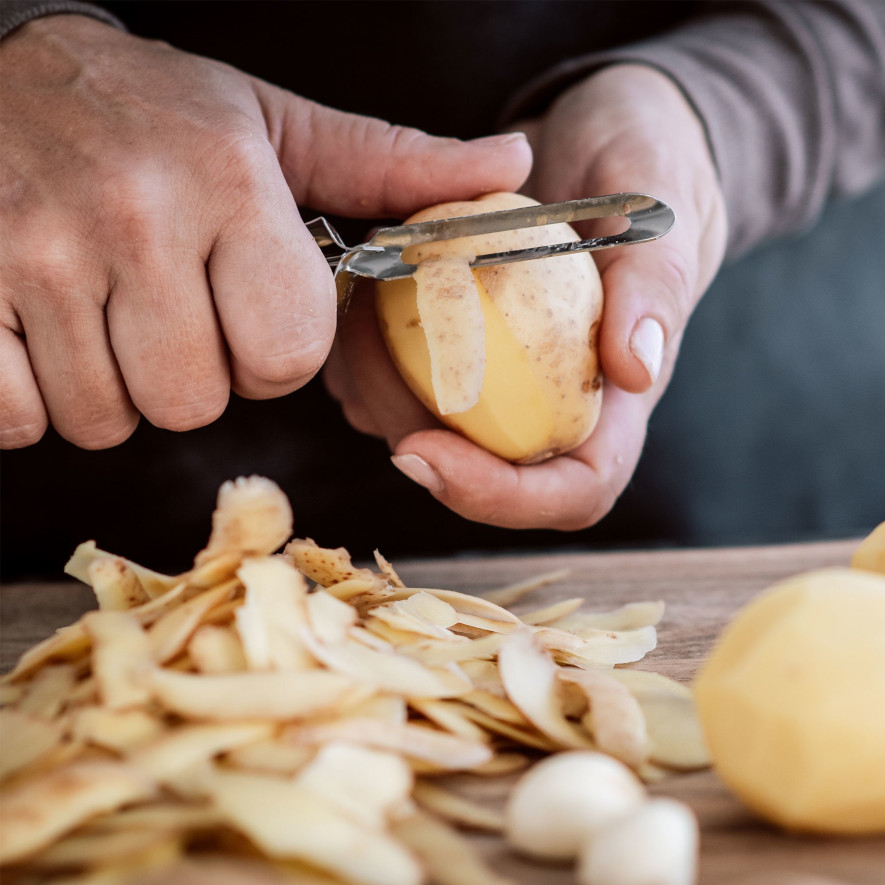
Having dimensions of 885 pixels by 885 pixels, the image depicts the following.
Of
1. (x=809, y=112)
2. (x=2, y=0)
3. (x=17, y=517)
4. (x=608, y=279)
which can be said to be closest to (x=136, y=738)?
(x=608, y=279)

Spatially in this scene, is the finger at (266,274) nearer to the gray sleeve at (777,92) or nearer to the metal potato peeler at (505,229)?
the metal potato peeler at (505,229)

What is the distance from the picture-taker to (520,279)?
3.20 feet

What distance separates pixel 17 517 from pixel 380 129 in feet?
2.92

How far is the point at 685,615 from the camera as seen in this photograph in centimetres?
106

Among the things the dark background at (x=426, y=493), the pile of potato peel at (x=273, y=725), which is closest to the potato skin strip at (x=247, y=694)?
the pile of potato peel at (x=273, y=725)

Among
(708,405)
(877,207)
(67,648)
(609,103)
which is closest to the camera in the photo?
(67,648)

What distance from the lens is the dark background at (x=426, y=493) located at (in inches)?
58.0

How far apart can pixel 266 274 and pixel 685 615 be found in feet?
1.94

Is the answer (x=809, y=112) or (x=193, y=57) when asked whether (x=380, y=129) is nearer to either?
(x=193, y=57)

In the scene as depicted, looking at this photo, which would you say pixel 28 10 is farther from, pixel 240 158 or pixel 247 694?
pixel 247 694

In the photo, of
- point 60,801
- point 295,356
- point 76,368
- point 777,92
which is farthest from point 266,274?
point 777,92

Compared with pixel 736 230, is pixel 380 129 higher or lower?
higher

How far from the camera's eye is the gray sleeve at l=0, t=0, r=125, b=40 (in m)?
1.04

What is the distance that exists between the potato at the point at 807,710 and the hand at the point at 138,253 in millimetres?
544
